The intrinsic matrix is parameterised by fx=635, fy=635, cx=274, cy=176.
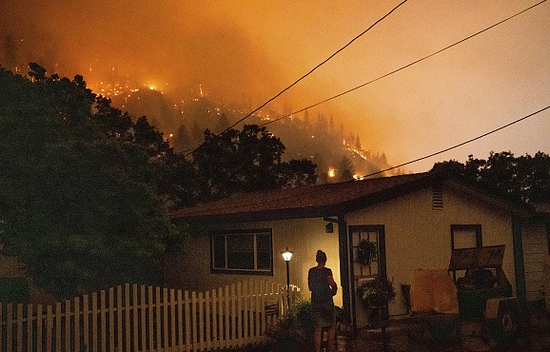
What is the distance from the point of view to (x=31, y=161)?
12.9 metres

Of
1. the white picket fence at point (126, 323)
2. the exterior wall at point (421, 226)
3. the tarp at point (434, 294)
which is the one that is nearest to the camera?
the white picket fence at point (126, 323)

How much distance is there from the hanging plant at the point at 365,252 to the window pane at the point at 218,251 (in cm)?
491

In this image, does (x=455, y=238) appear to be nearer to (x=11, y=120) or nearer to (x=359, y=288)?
(x=359, y=288)

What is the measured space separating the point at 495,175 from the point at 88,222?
40.4 m

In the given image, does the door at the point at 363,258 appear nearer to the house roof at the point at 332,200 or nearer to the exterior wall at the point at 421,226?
the exterior wall at the point at 421,226

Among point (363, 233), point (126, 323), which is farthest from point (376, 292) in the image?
point (126, 323)

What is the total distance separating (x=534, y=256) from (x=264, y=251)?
864 centimetres

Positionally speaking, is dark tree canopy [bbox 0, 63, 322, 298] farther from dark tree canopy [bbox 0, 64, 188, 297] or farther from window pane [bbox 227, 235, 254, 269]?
window pane [bbox 227, 235, 254, 269]

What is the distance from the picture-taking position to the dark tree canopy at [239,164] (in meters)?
40.2

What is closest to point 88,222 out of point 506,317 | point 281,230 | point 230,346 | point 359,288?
point 230,346

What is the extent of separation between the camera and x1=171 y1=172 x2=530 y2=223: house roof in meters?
14.4

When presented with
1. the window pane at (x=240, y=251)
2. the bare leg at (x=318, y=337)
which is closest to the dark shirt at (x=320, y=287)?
the bare leg at (x=318, y=337)

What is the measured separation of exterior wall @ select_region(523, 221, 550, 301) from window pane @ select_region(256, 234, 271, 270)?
26.4ft

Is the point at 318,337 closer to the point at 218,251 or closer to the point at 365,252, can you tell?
the point at 365,252
